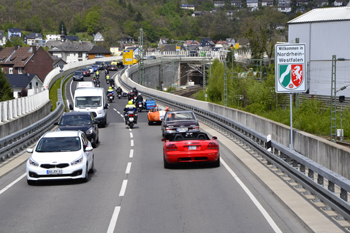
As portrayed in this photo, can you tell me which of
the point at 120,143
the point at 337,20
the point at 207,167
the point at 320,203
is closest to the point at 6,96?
the point at 337,20

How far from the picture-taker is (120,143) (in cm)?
2373

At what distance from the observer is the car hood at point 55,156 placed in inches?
530

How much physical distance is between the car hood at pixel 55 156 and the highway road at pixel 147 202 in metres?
0.71

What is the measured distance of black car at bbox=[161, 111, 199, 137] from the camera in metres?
22.5

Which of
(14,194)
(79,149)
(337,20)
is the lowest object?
(14,194)

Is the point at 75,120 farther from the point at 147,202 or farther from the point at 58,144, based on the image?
the point at 147,202

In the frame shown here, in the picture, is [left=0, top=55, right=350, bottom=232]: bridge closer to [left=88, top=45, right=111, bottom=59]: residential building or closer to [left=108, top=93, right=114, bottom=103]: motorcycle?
[left=108, top=93, right=114, bottom=103]: motorcycle

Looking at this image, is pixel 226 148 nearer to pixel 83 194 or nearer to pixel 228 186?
pixel 228 186

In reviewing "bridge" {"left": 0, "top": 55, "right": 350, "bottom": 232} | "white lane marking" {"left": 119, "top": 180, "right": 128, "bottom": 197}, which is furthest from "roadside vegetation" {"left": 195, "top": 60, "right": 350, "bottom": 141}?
"white lane marking" {"left": 119, "top": 180, "right": 128, "bottom": 197}

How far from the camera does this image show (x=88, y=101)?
3164 centimetres

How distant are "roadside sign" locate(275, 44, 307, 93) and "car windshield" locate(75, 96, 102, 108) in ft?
57.7

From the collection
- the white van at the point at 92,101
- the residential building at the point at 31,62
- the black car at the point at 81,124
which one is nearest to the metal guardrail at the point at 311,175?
the black car at the point at 81,124

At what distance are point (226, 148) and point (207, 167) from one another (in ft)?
14.7

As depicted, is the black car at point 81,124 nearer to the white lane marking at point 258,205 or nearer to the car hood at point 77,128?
the car hood at point 77,128
